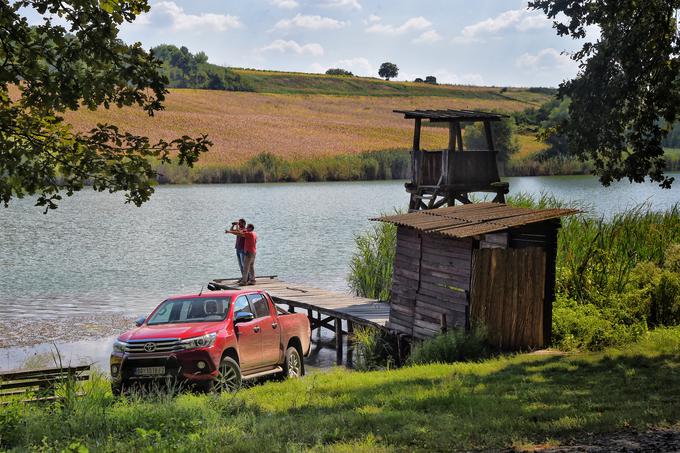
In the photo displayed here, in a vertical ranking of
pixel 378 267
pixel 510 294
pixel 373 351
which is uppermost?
pixel 510 294

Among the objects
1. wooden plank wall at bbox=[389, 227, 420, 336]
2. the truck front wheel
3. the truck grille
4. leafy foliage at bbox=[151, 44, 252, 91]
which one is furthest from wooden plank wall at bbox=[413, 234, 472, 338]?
leafy foliage at bbox=[151, 44, 252, 91]

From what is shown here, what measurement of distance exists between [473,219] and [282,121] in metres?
103

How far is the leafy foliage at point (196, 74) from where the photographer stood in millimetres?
155000

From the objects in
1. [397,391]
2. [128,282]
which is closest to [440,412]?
[397,391]

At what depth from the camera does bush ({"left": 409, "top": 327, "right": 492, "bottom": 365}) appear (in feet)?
57.4

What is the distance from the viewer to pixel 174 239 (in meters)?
51.9

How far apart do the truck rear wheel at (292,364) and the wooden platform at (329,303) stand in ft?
13.9

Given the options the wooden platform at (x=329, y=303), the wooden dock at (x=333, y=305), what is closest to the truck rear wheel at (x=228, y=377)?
the wooden dock at (x=333, y=305)

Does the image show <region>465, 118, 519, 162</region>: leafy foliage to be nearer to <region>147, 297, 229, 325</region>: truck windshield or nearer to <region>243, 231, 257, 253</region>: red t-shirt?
<region>243, 231, 257, 253</region>: red t-shirt

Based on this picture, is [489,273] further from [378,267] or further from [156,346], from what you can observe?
[378,267]

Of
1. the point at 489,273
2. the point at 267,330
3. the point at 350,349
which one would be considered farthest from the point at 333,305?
the point at 267,330

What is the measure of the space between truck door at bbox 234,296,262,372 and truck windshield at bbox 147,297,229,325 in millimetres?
272

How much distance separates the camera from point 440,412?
474 inches

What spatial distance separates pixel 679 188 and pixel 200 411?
77.6 metres
